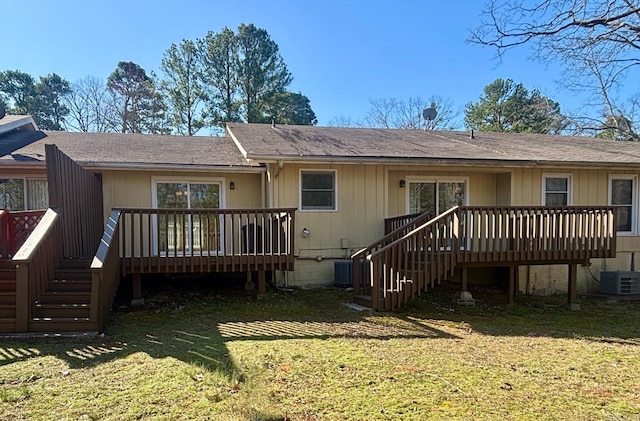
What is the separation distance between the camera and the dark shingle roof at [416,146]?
920 centimetres

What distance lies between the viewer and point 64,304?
5711 mm

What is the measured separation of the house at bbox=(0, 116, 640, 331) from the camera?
6.57 m

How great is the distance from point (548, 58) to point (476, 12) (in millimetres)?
1824

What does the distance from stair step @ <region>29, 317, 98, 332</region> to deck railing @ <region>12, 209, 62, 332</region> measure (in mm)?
110

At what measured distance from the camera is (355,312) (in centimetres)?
721

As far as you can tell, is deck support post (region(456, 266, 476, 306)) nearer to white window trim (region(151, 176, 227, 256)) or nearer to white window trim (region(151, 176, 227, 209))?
white window trim (region(151, 176, 227, 256))

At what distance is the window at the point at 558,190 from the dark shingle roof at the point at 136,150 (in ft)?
25.3

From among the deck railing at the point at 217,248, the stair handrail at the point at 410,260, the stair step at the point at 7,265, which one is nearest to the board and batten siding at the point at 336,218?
the deck railing at the point at 217,248

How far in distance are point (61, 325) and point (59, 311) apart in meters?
0.22

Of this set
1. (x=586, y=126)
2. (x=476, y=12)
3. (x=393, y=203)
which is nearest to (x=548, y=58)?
(x=476, y=12)

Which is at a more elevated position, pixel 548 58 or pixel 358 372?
pixel 548 58

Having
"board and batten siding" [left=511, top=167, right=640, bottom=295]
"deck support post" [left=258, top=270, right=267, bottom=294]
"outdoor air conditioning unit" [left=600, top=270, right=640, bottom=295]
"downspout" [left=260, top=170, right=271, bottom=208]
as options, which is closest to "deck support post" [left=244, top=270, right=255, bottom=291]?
"deck support post" [left=258, top=270, right=267, bottom=294]

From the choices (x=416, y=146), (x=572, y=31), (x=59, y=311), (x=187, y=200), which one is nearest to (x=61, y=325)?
(x=59, y=311)

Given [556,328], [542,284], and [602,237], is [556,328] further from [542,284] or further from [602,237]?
[542,284]
